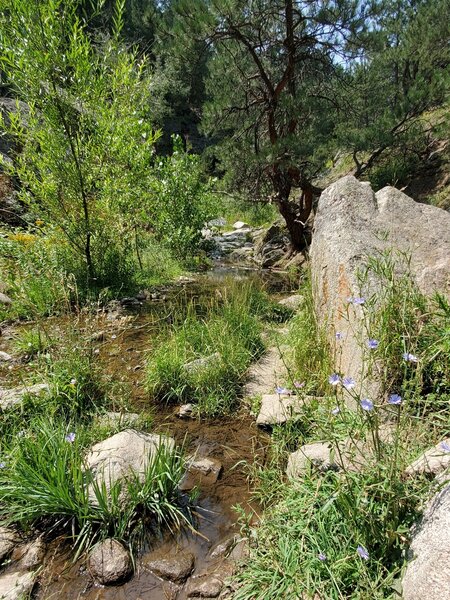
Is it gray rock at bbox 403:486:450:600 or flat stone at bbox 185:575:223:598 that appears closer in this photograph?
gray rock at bbox 403:486:450:600

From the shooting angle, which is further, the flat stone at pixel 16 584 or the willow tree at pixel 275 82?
the willow tree at pixel 275 82

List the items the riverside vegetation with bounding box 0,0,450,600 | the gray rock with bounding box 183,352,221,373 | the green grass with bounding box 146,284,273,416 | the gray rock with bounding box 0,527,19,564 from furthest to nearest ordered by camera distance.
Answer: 1. the gray rock with bounding box 183,352,221,373
2. the green grass with bounding box 146,284,273,416
3. the gray rock with bounding box 0,527,19,564
4. the riverside vegetation with bounding box 0,0,450,600

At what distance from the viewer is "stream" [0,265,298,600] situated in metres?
1.98

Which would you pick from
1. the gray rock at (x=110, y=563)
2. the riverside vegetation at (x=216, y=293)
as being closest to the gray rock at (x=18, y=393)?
the riverside vegetation at (x=216, y=293)

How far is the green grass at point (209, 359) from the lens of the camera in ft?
12.3

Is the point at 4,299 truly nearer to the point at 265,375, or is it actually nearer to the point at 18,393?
the point at 18,393

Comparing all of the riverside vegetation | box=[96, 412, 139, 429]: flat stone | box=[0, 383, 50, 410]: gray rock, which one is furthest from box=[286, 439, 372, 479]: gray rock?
box=[0, 383, 50, 410]: gray rock

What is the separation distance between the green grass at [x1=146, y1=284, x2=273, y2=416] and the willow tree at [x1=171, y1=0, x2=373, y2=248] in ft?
16.9

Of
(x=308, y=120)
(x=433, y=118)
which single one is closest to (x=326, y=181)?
(x=433, y=118)

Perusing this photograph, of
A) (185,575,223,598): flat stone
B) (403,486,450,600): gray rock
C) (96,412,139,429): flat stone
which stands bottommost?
(185,575,223,598): flat stone

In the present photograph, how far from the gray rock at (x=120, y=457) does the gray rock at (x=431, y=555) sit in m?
1.59

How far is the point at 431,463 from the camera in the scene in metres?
1.62

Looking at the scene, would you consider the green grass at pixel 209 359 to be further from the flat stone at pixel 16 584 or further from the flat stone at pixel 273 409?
the flat stone at pixel 16 584

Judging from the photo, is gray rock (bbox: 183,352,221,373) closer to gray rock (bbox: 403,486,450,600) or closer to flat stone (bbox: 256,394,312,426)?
flat stone (bbox: 256,394,312,426)
